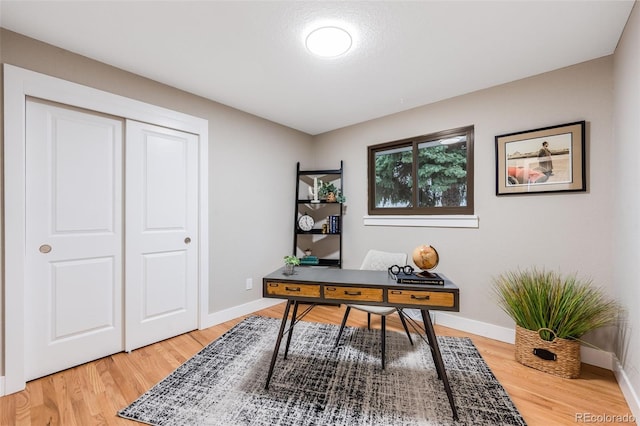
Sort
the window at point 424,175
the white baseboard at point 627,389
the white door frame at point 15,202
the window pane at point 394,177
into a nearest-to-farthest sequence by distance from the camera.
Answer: the white baseboard at point 627,389 → the white door frame at point 15,202 → the window at point 424,175 → the window pane at point 394,177

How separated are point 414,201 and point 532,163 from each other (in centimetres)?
112

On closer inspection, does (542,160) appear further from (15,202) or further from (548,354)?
(15,202)

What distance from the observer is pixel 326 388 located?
1757mm

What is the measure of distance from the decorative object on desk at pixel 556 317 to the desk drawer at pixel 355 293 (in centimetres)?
129

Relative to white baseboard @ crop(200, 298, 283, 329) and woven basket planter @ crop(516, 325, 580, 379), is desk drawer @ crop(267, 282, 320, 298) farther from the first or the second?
woven basket planter @ crop(516, 325, 580, 379)

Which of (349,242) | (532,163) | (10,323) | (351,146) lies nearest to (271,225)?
(349,242)

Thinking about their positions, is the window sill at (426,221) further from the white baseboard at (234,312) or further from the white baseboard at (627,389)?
the white baseboard at (234,312)

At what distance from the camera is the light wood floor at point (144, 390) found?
1520 millimetres

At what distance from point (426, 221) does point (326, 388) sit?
1940 millimetres

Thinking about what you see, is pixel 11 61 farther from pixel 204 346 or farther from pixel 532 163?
pixel 532 163

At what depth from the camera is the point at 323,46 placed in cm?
183

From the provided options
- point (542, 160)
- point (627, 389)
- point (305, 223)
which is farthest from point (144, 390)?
point (542, 160)

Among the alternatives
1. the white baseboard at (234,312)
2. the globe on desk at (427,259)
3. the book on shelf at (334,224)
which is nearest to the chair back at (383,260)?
the globe on desk at (427,259)

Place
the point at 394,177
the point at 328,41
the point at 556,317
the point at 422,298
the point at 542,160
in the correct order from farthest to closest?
the point at 394,177 < the point at 542,160 < the point at 556,317 < the point at 328,41 < the point at 422,298
